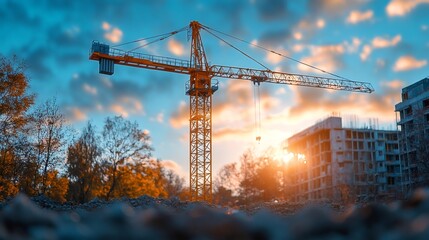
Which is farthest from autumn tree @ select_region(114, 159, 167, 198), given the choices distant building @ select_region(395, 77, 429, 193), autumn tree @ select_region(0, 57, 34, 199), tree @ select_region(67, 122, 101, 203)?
distant building @ select_region(395, 77, 429, 193)

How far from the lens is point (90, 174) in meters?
41.6

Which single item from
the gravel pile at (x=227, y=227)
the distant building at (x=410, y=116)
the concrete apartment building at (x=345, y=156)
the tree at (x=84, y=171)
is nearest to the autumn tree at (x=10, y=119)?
the tree at (x=84, y=171)

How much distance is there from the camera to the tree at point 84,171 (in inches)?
1620

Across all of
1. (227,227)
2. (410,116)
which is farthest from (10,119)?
(410,116)

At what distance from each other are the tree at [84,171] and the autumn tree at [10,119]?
12599 mm

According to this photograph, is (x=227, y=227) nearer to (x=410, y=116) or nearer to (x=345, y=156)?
(x=410, y=116)

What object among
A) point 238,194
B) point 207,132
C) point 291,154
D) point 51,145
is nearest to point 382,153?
point 291,154

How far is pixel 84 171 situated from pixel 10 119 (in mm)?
14766

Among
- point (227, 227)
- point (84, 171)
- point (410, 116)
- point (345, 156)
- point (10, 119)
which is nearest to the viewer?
point (227, 227)

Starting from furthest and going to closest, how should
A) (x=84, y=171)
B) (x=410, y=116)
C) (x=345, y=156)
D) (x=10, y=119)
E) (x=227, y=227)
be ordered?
(x=345, y=156)
(x=410, y=116)
(x=84, y=171)
(x=10, y=119)
(x=227, y=227)

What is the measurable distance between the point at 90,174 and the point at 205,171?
1390 cm

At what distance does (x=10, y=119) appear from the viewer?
27.4m

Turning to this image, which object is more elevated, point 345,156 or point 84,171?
point 345,156

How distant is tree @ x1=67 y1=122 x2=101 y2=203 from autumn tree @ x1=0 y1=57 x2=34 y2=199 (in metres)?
12.6
